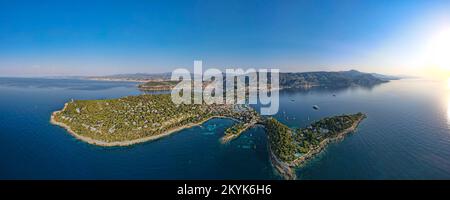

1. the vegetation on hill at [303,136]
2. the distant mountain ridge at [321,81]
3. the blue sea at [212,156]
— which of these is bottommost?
the blue sea at [212,156]

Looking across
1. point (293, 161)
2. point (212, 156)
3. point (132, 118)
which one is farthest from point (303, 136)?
point (132, 118)

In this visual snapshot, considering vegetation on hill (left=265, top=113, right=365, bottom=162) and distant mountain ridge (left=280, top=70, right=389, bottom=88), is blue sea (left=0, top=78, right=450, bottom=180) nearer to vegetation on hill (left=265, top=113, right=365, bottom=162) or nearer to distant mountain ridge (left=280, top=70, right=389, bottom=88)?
vegetation on hill (left=265, top=113, right=365, bottom=162)

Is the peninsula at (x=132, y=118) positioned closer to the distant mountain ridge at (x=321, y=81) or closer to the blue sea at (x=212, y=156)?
the blue sea at (x=212, y=156)

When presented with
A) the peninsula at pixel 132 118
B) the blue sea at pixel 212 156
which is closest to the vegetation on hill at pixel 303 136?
the blue sea at pixel 212 156

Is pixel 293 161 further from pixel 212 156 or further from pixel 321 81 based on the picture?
pixel 321 81

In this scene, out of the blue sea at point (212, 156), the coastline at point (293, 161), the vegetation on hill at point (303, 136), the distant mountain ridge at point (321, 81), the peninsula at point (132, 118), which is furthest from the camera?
the distant mountain ridge at point (321, 81)

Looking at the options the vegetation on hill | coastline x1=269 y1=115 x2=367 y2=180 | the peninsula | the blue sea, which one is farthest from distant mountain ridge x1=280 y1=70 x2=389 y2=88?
coastline x1=269 y1=115 x2=367 y2=180

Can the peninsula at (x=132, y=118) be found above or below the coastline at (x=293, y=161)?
above

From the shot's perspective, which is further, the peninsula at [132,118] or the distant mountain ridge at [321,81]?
the distant mountain ridge at [321,81]

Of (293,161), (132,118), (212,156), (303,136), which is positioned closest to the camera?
(293,161)

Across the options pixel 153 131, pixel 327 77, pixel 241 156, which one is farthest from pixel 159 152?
pixel 327 77

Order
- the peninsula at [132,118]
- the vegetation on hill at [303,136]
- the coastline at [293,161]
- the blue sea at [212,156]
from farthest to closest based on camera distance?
the peninsula at [132,118] < the vegetation on hill at [303,136] < the blue sea at [212,156] < the coastline at [293,161]
